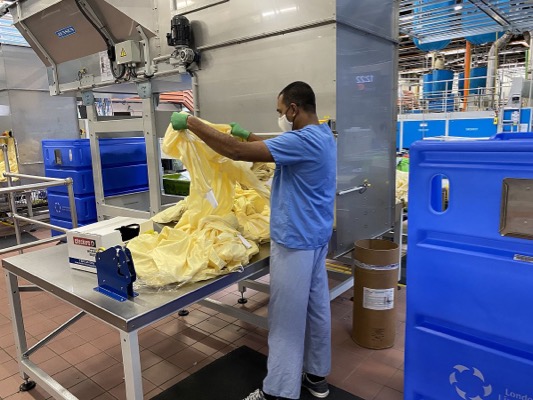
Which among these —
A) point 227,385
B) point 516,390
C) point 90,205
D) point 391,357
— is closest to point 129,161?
point 90,205

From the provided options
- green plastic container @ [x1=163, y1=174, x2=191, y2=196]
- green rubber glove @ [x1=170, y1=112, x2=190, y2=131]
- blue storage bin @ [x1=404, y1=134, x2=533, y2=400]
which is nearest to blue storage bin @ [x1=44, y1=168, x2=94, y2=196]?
green plastic container @ [x1=163, y1=174, x2=191, y2=196]

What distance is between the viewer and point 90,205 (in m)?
4.16

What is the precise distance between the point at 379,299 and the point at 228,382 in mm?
1067

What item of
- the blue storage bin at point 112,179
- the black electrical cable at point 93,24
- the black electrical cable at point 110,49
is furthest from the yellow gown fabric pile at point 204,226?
the blue storage bin at point 112,179

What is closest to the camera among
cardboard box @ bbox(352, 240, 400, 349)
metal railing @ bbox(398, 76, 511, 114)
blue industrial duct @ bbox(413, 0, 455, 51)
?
cardboard box @ bbox(352, 240, 400, 349)

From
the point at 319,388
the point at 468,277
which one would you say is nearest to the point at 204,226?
the point at 319,388

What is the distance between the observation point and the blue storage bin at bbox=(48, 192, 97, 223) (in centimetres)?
412

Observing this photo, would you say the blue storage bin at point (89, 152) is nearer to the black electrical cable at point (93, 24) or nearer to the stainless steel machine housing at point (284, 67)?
the stainless steel machine housing at point (284, 67)

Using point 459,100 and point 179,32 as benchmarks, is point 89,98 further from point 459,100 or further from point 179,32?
point 459,100

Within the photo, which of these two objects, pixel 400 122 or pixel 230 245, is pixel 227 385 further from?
pixel 400 122

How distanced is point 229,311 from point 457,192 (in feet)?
5.78

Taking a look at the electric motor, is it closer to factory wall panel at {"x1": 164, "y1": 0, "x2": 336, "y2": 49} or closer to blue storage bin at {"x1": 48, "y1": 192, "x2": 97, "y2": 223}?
factory wall panel at {"x1": 164, "y1": 0, "x2": 336, "y2": 49}

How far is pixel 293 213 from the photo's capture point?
183 centimetres

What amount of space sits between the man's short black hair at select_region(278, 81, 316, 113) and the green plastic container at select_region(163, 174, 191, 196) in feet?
5.65
